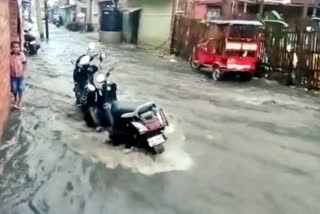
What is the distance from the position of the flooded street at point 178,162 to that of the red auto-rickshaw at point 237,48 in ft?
9.69

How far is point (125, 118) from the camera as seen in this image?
7926 mm

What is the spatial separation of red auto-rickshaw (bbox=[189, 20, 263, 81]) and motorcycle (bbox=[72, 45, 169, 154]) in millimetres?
7368

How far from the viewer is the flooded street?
→ 20.2ft

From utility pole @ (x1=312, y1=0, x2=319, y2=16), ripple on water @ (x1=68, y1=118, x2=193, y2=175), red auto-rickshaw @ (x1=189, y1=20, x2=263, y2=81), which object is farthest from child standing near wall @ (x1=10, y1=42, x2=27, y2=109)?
utility pole @ (x1=312, y1=0, x2=319, y2=16)

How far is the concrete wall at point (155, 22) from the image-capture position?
30094 mm

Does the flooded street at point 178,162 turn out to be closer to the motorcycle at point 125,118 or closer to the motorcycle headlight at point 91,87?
the motorcycle at point 125,118

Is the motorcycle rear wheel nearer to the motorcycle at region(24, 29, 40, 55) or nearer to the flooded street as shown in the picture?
the flooded street

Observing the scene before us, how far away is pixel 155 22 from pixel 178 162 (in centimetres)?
2426

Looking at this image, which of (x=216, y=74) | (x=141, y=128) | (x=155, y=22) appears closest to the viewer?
(x=141, y=128)

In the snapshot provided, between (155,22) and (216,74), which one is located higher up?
(155,22)

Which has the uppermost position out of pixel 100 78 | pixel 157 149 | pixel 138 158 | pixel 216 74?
pixel 100 78

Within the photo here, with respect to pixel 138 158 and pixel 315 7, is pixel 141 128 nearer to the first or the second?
pixel 138 158

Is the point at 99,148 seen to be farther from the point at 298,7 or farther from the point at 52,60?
the point at 298,7

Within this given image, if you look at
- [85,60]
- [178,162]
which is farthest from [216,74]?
[178,162]
